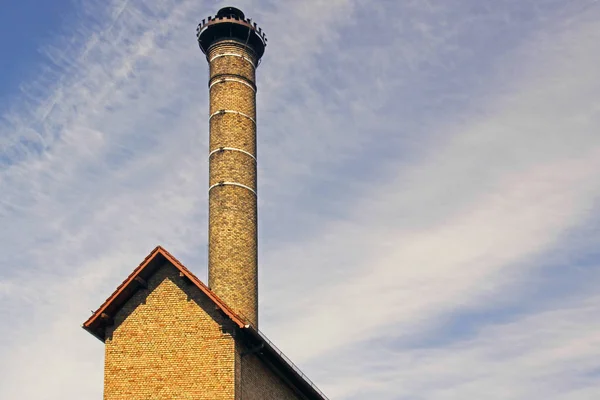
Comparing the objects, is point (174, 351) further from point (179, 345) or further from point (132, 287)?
point (132, 287)

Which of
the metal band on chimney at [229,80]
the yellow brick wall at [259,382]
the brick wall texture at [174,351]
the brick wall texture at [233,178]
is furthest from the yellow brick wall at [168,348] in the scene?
the metal band on chimney at [229,80]

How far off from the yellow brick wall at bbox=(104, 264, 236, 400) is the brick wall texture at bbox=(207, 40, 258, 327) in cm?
1149

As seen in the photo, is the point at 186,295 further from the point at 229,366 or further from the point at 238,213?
the point at 238,213

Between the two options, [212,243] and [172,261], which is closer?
[172,261]

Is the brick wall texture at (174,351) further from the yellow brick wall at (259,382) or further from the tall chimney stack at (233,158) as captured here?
the tall chimney stack at (233,158)

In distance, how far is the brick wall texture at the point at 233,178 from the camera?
3350 centimetres

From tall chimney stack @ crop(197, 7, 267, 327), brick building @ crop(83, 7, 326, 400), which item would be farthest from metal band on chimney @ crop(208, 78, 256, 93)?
brick building @ crop(83, 7, 326, 400)

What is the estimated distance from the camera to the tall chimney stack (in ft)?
110

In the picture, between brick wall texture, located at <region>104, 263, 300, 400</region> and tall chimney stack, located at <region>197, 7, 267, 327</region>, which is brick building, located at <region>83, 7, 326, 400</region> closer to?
brick wall texture, located at <region>104, 263, 300, 400</region>

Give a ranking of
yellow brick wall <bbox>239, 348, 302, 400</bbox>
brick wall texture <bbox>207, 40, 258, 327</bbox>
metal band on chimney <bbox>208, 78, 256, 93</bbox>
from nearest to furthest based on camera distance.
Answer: yellow brick wall <bbox>239, 348, 302, 400</bbox>, brick wall texture <bbox>207, 40, 258, 327</bbox>, metal band on chimney <bbox>208, 78, 256, 93</bbox>

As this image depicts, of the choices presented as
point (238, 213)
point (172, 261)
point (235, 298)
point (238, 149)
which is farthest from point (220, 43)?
point (172, 261)

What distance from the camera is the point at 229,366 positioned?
65.4 ft

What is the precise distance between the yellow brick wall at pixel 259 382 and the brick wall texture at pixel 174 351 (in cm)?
3

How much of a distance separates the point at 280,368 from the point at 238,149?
49.7 feet
